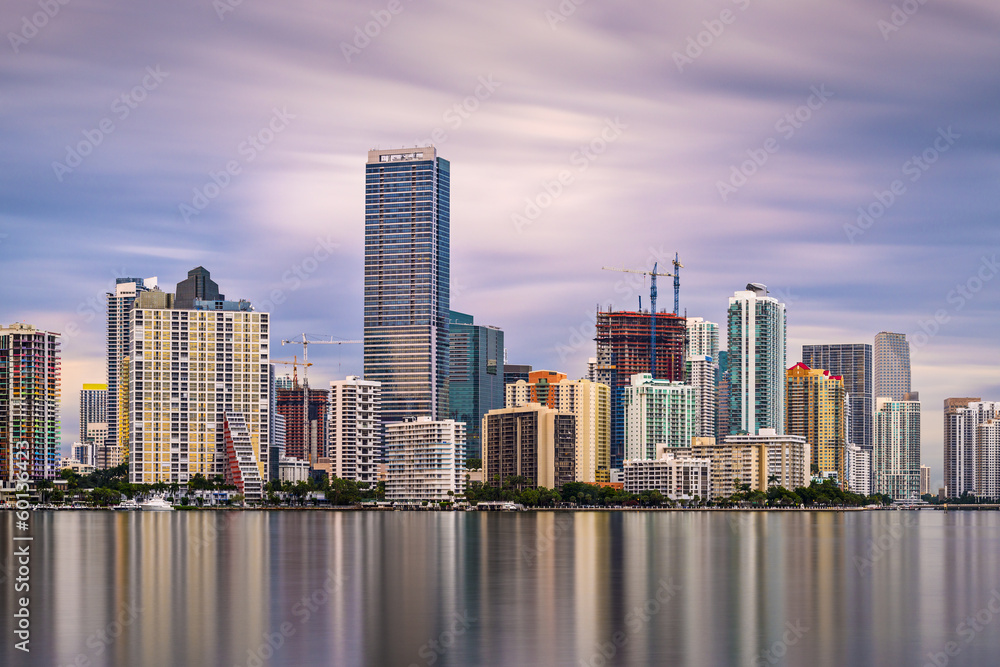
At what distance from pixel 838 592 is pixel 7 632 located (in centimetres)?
5110

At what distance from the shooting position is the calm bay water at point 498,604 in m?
58.8

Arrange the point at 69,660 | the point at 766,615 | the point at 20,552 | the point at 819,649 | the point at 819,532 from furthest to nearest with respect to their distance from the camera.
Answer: the point at 819,532 → the point at 20,552 → the point at 766,615 → the point at 819,649 → the point at 69,660

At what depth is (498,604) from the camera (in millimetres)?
76125

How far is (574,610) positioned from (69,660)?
28.3 m

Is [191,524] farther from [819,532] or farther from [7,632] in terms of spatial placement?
[7,632]

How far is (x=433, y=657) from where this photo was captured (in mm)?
57406

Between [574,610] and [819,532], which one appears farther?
[819,532]

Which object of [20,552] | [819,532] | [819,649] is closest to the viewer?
[819,649]

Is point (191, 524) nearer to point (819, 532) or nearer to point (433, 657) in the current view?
point (819, 532)

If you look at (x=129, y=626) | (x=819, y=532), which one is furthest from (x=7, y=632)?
(x=819, y=532)

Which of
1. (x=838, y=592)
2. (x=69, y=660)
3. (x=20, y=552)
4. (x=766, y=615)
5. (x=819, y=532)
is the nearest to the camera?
(x=69, y=660)

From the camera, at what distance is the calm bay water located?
58750 millimetres

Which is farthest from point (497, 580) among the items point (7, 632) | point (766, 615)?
point (7, 632)

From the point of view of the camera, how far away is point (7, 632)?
62.2 meters
